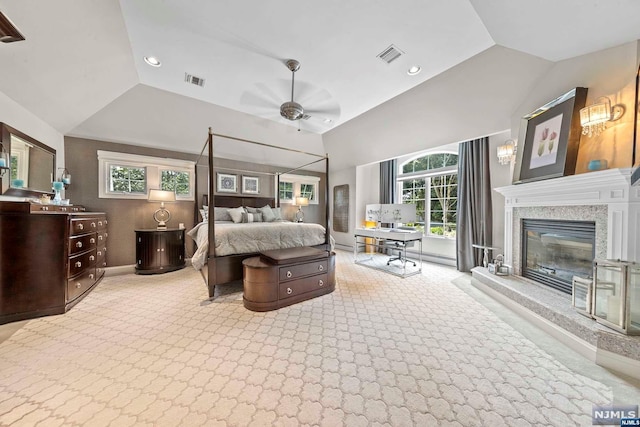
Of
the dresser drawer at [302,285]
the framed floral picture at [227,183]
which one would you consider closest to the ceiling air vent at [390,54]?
the dresser drawer at [302,285]

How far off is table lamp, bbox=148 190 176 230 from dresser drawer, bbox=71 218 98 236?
98 cm

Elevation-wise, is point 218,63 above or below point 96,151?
above

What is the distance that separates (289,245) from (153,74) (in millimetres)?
3293

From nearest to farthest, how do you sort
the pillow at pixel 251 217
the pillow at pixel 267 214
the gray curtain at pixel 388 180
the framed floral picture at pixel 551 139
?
the framed floral picture at pixel 551 139 → the pillow at pixel 251 217 → the pillow at pixel 267 214 → the gray curtain at pixel 388 180

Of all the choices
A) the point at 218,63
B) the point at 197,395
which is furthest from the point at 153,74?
the point at 197,395

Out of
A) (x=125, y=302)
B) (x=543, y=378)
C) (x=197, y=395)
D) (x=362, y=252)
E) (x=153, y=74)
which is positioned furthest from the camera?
(x=362, y=252)

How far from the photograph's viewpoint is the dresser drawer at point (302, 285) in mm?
2691

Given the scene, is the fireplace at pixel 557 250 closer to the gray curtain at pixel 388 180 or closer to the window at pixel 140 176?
the gray curtain at pixel 388 180

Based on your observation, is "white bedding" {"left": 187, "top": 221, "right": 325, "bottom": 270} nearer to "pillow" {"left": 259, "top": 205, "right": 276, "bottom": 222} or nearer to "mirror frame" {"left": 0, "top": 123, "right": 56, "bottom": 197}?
"pillow" {"left": 259, "top": 205, "right": 276, "bottom": 222}

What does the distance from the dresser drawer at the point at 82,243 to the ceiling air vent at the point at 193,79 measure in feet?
8.58

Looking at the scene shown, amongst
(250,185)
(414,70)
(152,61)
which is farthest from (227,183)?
(414,70)

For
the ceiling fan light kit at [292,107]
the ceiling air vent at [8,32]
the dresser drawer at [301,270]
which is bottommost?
the dresser drawer at [301,270]

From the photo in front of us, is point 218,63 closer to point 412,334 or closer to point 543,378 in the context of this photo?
point 412,334

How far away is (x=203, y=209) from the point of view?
482 centimetres
